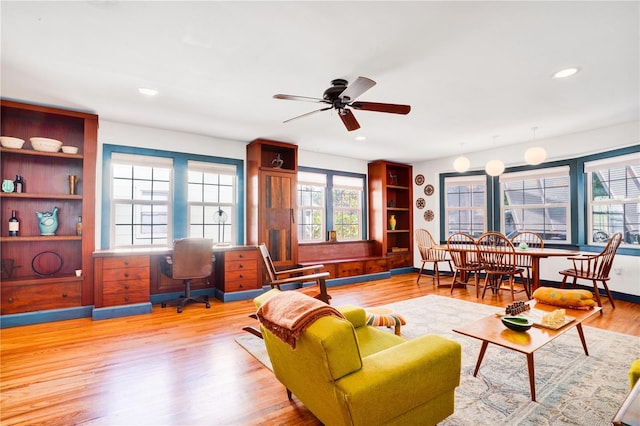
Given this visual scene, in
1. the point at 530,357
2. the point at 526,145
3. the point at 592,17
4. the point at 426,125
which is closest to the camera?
the point at 530,357

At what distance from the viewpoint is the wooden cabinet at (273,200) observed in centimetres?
528

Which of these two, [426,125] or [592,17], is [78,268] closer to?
[426,125]

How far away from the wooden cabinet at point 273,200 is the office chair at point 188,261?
1.04m

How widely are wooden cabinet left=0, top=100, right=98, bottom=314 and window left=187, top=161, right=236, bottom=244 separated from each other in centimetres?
136

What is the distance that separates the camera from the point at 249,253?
4973 millimetres

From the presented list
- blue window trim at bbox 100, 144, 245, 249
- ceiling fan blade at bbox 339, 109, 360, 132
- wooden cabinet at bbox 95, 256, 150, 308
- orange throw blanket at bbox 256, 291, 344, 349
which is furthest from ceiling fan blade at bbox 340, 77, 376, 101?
wooden cabinet at bbox 95, 256, 150, 308

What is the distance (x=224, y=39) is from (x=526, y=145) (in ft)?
18.4

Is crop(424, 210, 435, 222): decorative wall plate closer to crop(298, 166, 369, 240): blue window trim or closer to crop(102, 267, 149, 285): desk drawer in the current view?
crop(298, 166, 369, 240): blue window trim

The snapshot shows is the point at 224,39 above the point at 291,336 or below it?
above

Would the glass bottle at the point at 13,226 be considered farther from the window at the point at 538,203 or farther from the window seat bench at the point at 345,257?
the window at the point at 538,203

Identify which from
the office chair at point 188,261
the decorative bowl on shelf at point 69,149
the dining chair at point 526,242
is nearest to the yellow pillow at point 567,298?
the dining chair at point 526,242

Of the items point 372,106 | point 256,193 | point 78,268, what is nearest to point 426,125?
point 372,106

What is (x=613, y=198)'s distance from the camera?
4.88 meters

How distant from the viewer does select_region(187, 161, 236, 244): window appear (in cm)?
510
